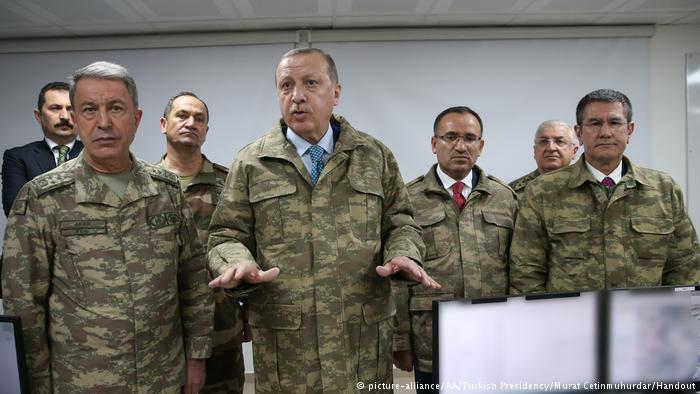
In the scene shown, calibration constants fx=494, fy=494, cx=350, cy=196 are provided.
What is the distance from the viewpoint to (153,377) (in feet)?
4.99

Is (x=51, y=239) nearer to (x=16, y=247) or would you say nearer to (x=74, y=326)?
(x=16, y=247)

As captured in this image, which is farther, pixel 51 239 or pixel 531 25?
pixel 531 25

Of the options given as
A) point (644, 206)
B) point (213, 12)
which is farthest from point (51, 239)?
point (213, 12)

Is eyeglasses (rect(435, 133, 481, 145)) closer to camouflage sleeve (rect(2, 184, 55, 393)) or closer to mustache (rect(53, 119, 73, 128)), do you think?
camouflage sleeve (rect(2, 184, 55, 393))

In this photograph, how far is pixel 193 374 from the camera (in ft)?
5.50

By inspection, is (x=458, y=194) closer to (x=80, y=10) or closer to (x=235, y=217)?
(x=235, y=217)

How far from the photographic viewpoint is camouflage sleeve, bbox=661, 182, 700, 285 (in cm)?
181

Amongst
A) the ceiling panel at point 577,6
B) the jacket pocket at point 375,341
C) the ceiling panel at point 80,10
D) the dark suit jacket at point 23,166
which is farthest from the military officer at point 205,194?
the ceiling panel at point 577,6

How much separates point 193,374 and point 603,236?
4.98ft

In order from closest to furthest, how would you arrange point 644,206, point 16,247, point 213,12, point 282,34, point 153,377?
point 16,247 < point 153,377 < point 644,206 < point 213,12 < point 282,34

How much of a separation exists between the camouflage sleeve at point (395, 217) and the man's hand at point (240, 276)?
1.38ft

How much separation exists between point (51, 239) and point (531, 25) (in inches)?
153

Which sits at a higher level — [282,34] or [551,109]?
[282,34]

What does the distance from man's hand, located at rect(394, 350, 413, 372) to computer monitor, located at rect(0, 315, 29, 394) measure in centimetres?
133
